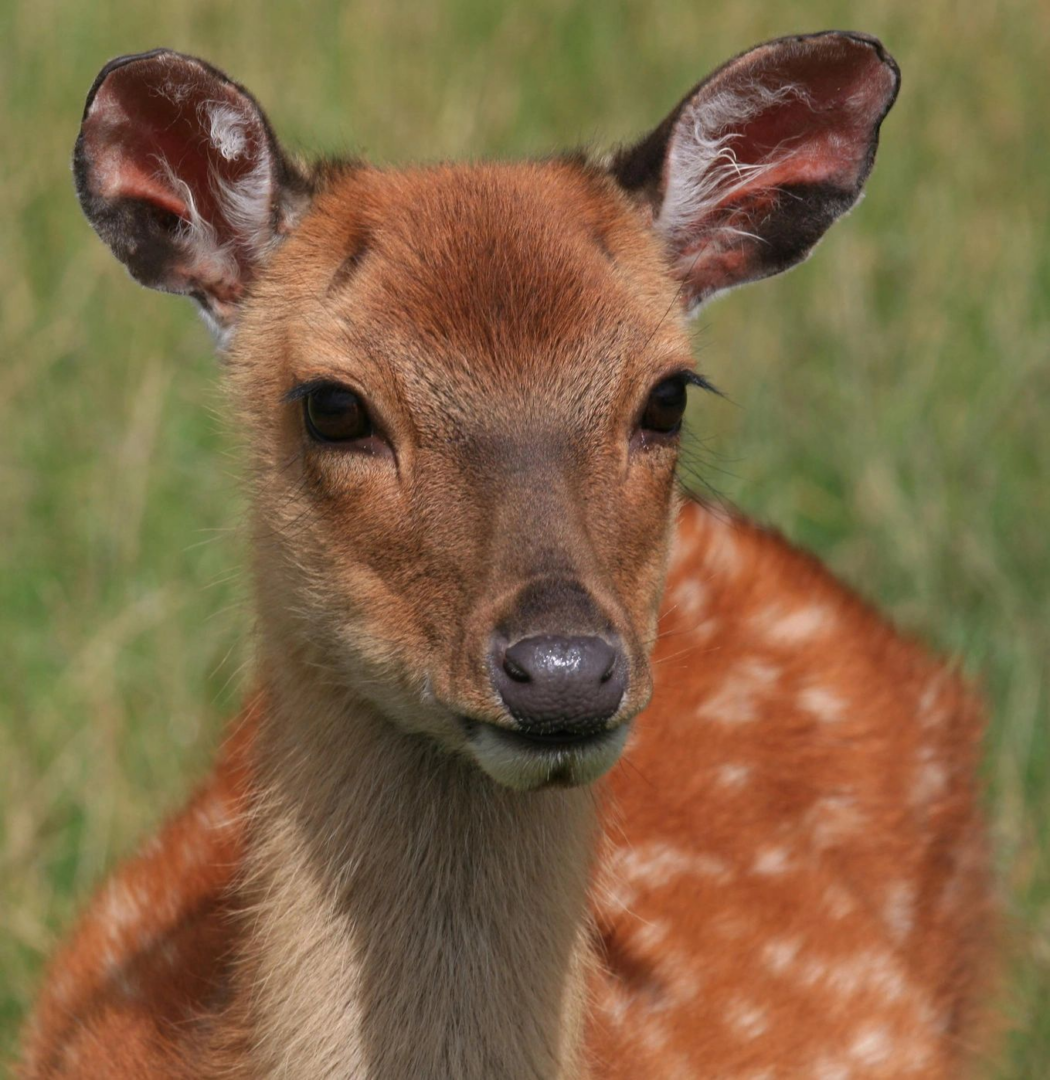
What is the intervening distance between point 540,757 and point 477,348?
0.63 meters

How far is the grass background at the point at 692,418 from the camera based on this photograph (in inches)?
192

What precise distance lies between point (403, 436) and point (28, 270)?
3.74 meters

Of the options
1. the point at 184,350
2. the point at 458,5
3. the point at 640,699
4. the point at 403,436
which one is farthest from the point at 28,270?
the point at 640,699

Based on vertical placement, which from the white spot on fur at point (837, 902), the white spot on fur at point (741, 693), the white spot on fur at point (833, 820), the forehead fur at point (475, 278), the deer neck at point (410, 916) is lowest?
the white spot on fur at point (837, 902)

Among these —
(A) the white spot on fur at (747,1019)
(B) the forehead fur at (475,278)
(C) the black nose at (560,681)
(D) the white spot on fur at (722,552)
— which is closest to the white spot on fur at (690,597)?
(D) the white spot on fur at (722,552)

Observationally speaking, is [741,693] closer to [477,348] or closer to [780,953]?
[780,953]

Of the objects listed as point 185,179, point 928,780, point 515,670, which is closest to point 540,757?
point 515,670

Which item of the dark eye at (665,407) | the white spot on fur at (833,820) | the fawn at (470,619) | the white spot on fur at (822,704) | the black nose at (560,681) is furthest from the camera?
the white spot on fur at (822,704)

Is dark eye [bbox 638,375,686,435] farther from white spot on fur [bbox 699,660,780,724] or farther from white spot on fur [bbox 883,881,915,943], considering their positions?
white spot on fur [bbox 883,881,915,943]

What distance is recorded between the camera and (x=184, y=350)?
623 centimetres

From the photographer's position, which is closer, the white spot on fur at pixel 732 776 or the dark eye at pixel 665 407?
the dark eye at pixel 665 407

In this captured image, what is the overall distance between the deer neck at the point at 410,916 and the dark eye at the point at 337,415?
42 centimetres

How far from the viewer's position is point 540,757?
2.70 metres

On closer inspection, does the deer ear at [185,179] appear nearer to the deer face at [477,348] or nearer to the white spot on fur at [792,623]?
the deer face at [477,348]
